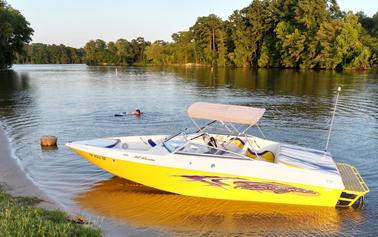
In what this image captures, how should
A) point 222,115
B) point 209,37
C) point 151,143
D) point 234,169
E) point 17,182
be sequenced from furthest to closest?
point 209,37, point 151,143, point 17,182, point 222,115, point 234,169

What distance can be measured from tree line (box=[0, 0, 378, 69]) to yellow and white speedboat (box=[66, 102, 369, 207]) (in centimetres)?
7375

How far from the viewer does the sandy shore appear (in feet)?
34.3

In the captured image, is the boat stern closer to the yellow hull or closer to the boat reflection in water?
the yellow hull

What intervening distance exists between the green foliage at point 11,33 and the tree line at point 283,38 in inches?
397

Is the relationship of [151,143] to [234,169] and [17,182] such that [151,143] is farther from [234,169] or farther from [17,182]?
[17,182]

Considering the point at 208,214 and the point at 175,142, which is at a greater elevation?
the point at 175,142

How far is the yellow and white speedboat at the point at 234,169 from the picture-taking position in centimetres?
1014

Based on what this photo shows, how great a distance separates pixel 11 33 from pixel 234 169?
86647 mm

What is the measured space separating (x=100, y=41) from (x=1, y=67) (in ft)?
285

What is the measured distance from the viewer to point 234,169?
33.8 ft

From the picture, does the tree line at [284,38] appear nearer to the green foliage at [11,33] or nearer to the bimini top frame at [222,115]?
the green foliage at [11,33]

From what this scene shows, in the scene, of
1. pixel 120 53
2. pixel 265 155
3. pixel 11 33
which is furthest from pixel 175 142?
pixel 120 53

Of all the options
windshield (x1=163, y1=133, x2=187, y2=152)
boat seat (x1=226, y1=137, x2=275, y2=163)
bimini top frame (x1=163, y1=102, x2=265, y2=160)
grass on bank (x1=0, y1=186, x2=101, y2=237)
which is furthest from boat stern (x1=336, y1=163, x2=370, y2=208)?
grass on bank (x1=0, y1=186, x2=101, y2=237)

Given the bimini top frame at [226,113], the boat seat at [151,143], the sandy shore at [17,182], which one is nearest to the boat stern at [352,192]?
the bimini top frame at [226,113]
